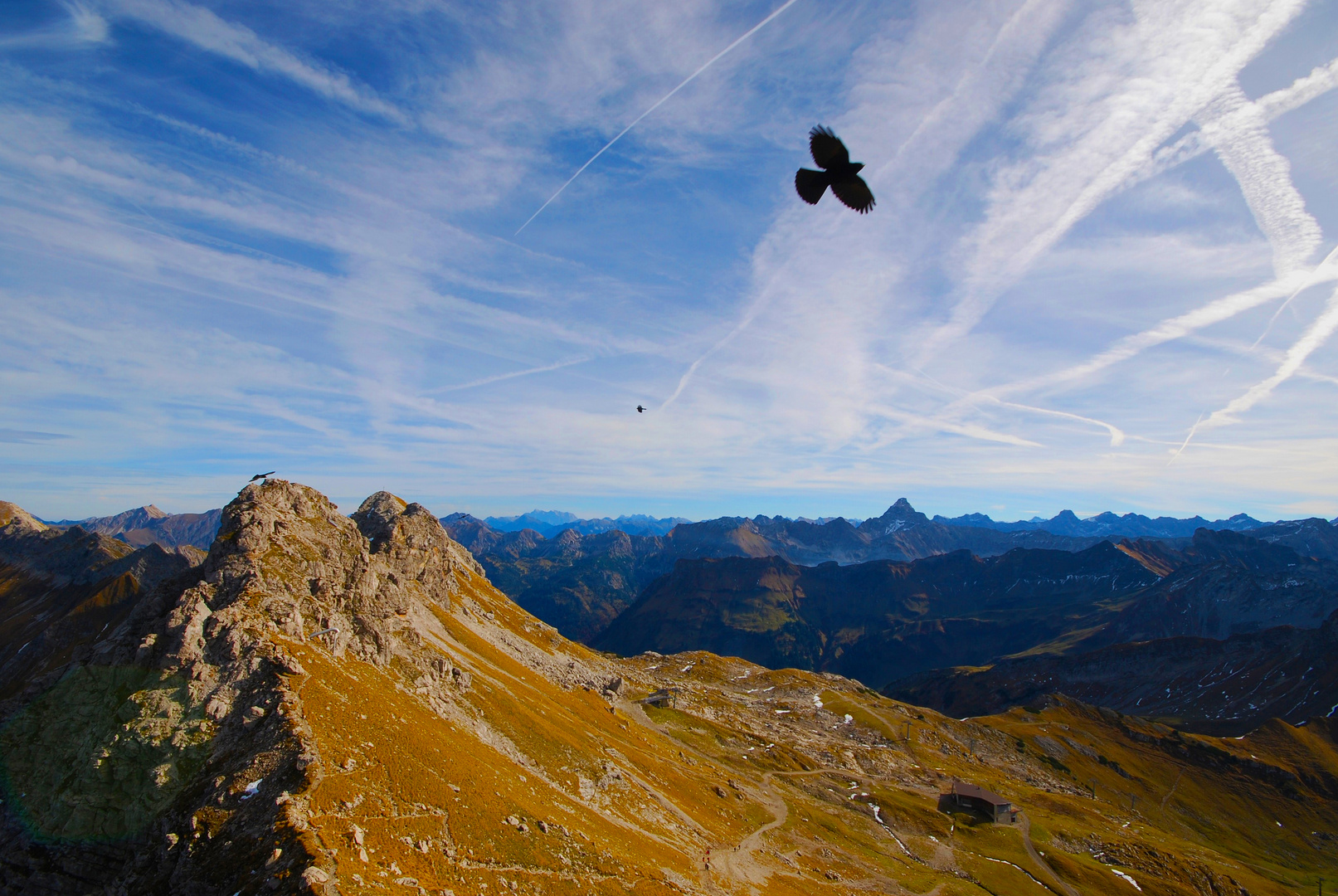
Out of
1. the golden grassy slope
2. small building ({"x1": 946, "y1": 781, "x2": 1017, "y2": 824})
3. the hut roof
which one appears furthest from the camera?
the hut roof

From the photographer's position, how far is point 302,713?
4416 cm

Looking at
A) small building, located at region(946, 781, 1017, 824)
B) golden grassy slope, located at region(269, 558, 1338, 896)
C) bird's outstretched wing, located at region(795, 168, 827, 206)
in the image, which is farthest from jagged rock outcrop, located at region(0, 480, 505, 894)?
small building, located at region(946, 781, 1017, 824)

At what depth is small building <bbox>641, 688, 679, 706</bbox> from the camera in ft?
424

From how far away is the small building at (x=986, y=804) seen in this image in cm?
11325

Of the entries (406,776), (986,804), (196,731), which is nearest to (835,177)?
(406,776)

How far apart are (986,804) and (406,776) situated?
4721 inches

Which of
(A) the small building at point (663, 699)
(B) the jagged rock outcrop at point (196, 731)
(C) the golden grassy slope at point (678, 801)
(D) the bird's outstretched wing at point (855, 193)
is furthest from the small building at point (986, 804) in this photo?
(D) the bird's outstretched wing at point (855, 193)

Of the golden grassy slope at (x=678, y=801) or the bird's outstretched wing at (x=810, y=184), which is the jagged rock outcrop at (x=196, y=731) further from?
the bird's outstretched wing at (x=810, y=184)

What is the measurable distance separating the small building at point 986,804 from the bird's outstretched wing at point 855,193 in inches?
5242

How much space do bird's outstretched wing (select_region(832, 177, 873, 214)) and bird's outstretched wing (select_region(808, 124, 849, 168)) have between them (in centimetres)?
78

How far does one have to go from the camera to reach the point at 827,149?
22.6m

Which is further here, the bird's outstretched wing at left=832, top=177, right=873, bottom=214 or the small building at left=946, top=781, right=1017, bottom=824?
the small building at left=946, top=781, right=1017, bottom=824

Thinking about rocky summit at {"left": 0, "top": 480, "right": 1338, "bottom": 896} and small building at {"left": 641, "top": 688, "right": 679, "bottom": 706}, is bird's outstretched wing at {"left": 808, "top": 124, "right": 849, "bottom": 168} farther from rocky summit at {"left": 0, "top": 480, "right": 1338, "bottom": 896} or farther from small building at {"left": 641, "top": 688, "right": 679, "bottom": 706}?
small building at {"left": 641, "top": 688, "right": 679, "bottom": 706}

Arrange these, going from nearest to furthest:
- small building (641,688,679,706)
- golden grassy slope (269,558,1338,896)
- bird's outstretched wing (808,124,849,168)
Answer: bird's outstretched wing (808,124,849,168)
golden grassy slope (269,558,1338,896)
small building (641,688,679,706)
